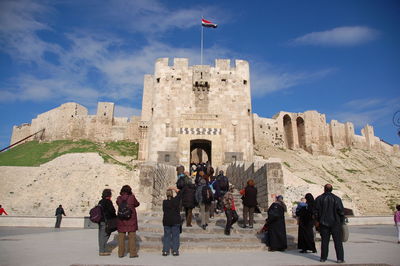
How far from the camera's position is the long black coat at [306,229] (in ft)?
21.7

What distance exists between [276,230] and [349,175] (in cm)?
4154

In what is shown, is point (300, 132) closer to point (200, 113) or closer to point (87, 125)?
point (200, 113)

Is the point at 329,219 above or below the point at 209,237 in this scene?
above

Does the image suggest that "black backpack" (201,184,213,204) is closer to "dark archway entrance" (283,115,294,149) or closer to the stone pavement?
the stone pavement

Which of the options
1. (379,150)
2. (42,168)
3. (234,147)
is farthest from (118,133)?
(379,150)

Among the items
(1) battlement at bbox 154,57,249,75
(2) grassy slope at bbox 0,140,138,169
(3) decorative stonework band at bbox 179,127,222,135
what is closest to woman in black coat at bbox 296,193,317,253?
(3) decorative stonework band at bbox 179,127,222,135

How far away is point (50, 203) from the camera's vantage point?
830 inches

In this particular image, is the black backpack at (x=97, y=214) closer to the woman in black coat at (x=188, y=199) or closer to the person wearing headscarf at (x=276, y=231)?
the woman in black coat at (x=188, y=199)

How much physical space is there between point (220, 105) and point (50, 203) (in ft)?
46.6

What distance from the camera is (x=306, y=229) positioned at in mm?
6754

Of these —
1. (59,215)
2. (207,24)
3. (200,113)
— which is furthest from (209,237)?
(207,24)

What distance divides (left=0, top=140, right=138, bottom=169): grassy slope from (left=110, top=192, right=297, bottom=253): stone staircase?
2729cm

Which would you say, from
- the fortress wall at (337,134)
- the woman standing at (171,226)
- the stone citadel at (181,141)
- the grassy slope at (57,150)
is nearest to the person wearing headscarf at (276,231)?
the woman standing at (171,226)

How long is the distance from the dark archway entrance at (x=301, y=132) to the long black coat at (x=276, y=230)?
4457 cm
